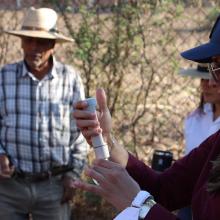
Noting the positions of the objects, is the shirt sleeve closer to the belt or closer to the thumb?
the thumb

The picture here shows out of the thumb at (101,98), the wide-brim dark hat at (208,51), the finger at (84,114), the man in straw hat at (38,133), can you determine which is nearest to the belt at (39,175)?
the man in straw hat at (38,133)

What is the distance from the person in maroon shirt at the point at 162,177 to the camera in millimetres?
1831

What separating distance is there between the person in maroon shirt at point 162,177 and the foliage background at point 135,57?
2.44 meters

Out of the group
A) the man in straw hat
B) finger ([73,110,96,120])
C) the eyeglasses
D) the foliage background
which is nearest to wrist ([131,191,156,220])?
finger ([73,110,96,120])

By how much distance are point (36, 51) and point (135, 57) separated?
1425 mm

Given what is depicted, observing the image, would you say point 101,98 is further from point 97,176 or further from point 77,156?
point 77,156

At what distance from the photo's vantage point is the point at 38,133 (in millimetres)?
3490

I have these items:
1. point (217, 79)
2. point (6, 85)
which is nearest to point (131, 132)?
point (6, 85)

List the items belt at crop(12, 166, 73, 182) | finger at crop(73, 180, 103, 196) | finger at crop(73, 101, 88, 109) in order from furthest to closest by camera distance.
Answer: belt at crop(12, 166, 73, 182) < finger at crop(73, 101, 88, 109) < finger at crop(73, 180, 103, 196)

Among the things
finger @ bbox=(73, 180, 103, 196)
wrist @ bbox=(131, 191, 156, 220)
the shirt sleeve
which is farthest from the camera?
the shirt sleeve

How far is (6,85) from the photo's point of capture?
11.5 feet

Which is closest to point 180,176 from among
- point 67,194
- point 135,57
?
point 67,194

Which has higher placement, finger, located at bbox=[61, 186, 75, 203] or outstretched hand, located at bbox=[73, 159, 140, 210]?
outstretched hand, located at bbox=[73, 159, 140, 210]

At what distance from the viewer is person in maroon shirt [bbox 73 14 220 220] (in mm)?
1831
